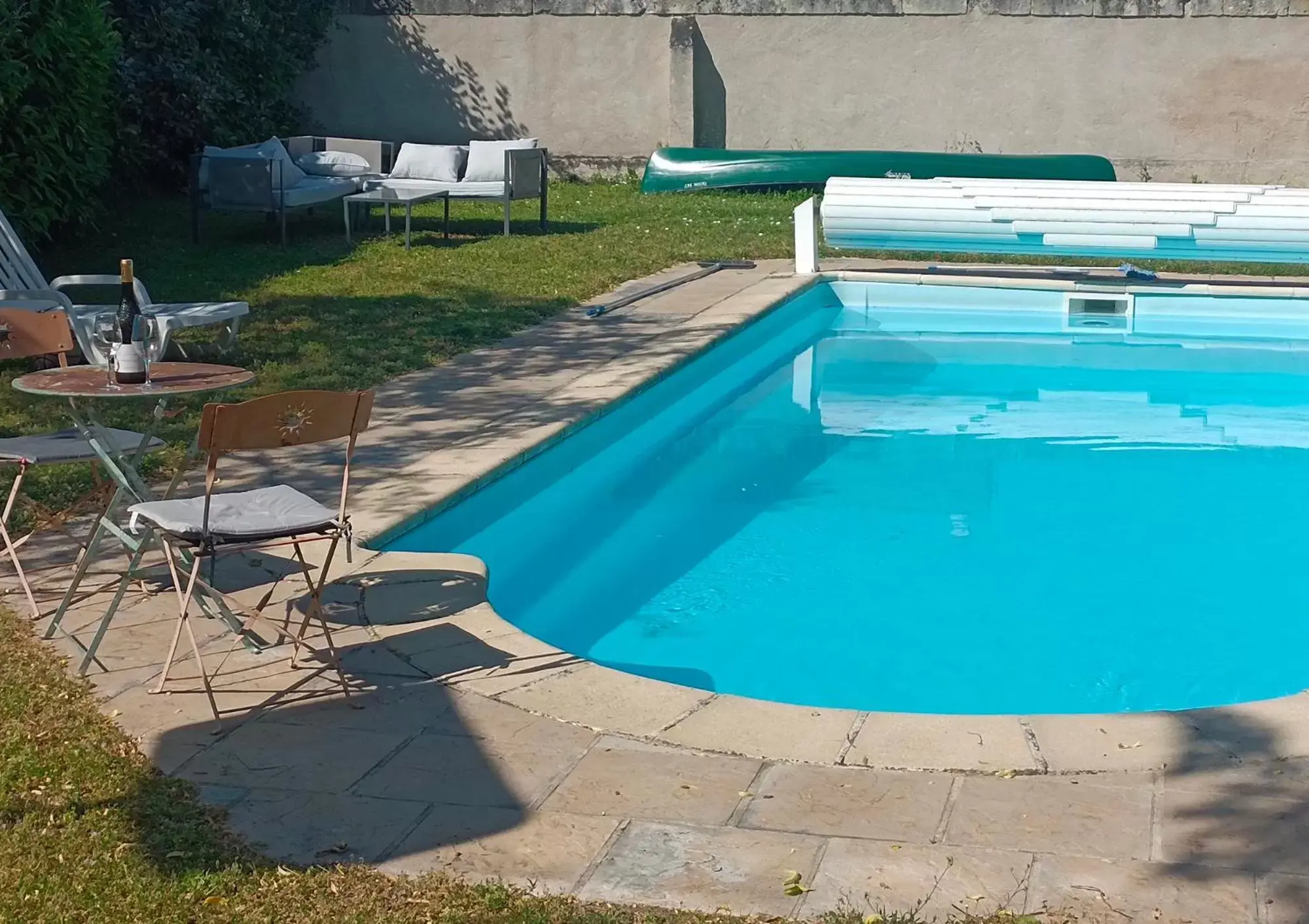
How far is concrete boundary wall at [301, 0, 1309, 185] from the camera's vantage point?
15484mm

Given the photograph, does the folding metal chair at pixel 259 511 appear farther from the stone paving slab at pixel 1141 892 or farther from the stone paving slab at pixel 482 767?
the stone paving slab at pixel 1141 892

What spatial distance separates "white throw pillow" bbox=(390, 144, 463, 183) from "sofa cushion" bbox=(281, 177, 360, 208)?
48 cm

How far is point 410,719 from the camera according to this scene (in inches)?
157

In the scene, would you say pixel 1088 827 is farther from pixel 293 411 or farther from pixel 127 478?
pixel 127 478

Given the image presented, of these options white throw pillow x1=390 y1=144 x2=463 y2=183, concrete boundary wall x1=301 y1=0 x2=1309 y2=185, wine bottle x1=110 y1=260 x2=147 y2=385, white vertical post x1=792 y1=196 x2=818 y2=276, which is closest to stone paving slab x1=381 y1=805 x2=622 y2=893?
wine bottle x1=110 y1=260 x2=147 y2=385

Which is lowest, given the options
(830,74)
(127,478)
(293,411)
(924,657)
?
(924,657)

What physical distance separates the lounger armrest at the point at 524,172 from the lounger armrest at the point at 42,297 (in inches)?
207

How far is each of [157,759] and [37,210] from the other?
7760mm

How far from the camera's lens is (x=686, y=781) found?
3658mm

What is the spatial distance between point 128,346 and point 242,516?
77 centimetres

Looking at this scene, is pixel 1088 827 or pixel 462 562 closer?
pixel 1088 827

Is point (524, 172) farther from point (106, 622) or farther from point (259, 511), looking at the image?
point (106, 622)

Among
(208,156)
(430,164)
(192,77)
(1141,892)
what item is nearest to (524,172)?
(430,164)

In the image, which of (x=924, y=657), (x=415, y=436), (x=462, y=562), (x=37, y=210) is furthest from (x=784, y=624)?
(x=37, y=210)
